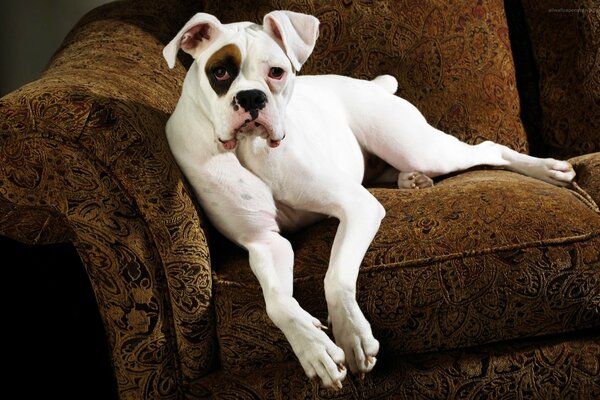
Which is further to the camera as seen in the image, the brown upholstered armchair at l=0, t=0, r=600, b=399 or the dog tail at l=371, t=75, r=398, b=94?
the dog tail at l=371, t=75, r=398, b=94

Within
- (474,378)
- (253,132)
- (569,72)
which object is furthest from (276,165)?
(569,72)

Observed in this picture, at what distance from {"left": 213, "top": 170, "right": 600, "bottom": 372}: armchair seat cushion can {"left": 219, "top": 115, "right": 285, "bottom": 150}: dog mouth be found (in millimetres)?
261

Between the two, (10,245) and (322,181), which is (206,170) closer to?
(322,181)

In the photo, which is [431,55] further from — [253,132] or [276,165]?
[253,132]

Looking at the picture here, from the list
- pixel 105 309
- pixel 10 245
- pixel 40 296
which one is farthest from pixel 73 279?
pixel 105 309

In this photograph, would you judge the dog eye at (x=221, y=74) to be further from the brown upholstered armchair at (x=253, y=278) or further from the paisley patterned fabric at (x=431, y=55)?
the paisley patterned fabric at (x=431, y=55)

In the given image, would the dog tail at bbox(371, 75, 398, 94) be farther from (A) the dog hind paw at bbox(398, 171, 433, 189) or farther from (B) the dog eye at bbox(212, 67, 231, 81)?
(B) the dog eye at bbox(212, 67, 231, 81)

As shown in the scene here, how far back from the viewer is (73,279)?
2.72 meters

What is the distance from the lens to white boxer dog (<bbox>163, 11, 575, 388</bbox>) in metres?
1.55

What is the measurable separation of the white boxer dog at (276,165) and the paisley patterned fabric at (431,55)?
17.9 inches

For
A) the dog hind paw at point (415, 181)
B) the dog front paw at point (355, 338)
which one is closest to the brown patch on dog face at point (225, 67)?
the dog front paw at point (355, 338)

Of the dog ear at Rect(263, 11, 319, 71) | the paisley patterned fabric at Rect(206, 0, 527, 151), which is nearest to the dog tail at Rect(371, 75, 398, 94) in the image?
the paisley patterned fabric at Rect(206, 0, 527, 151)

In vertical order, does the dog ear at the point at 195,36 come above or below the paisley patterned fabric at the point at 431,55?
above

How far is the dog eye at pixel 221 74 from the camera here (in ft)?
5.39
